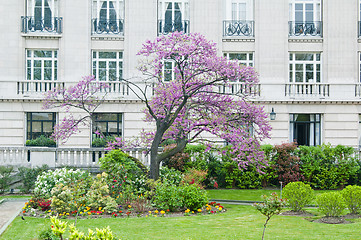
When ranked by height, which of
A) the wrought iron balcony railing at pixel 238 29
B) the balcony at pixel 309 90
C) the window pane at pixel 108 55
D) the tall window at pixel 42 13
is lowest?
the balcony at pixel 309 90

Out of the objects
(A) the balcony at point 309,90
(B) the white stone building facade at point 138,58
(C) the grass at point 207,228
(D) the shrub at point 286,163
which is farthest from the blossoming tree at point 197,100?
(A) the balcony at point 309,90

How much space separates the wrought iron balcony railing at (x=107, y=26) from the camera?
29703mm

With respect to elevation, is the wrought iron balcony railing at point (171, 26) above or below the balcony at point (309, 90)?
above

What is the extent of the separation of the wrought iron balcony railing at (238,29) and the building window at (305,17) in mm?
2669

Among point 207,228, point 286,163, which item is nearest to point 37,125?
point 286,163

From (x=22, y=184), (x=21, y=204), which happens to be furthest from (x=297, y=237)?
(x=22, y=184)

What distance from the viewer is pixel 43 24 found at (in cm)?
2958

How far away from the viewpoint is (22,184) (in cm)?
2217

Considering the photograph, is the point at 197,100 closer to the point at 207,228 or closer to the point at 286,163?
the point at 286,163

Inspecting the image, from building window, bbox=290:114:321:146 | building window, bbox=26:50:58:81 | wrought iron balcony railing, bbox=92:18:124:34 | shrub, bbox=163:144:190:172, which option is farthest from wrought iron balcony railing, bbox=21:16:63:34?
building window, bbox=290:114:321:146

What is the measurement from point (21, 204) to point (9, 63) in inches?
534

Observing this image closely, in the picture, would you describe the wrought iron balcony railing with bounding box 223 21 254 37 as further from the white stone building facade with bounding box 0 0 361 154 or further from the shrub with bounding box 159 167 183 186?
the shrub with bounding box 159 167 183 186

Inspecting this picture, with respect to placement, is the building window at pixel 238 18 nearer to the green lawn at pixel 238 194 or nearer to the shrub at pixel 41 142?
the green lawn at pixel 238 194

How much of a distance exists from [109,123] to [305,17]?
14.5 metres
